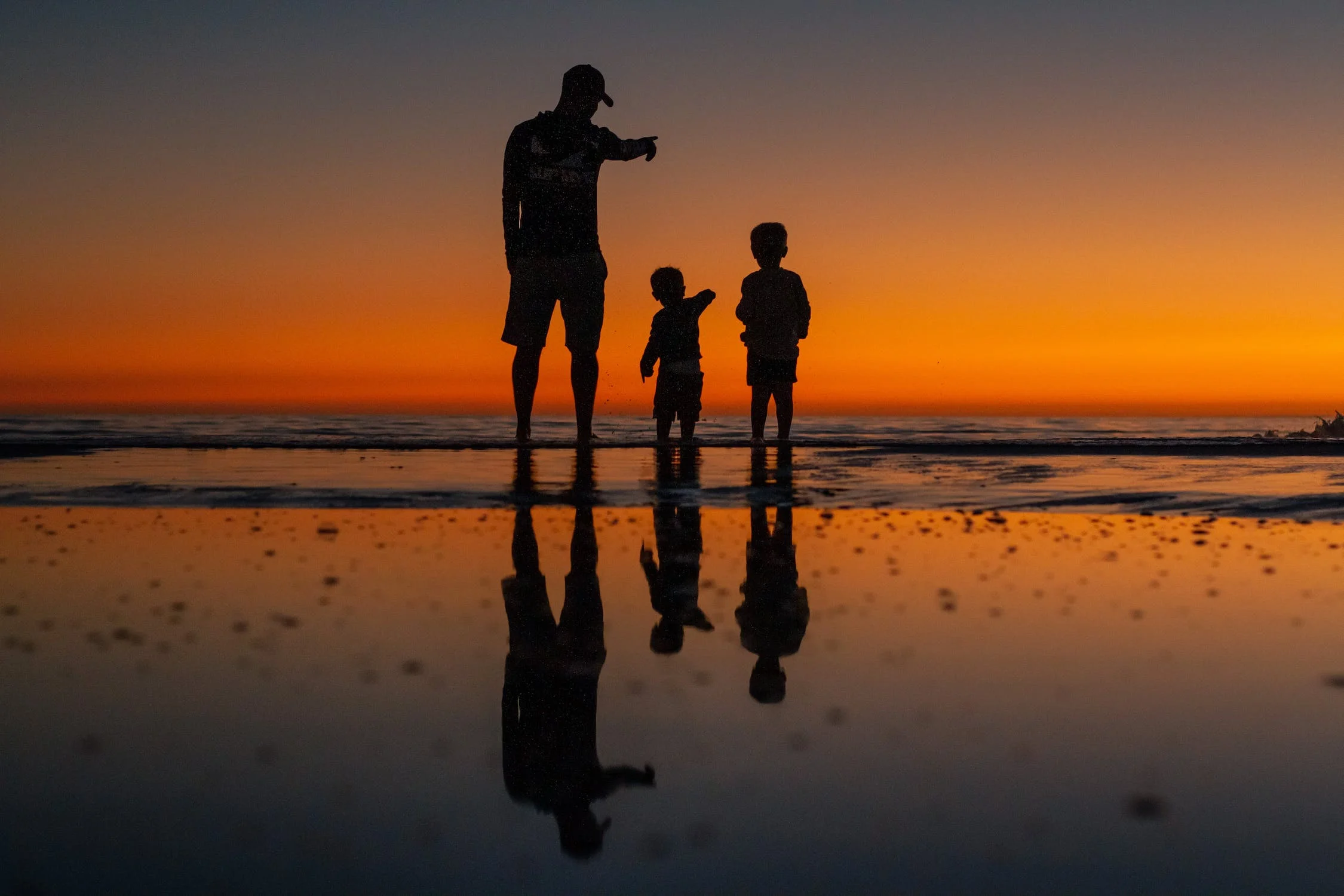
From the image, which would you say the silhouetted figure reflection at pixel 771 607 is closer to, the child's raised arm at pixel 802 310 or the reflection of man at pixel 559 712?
the reflection of man at pixel 559 712

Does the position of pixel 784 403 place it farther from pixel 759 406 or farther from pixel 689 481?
pixel 689 481

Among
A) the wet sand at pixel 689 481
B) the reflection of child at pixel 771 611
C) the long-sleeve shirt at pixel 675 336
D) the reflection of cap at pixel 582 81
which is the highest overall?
the reflection of cap at pixel 582 81

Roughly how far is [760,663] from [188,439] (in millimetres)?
10803

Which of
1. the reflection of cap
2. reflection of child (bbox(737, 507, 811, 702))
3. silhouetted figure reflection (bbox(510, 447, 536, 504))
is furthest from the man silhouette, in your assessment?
reflection of child (bbox(737, 507, 811, 702))

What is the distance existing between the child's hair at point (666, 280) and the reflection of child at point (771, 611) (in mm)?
7760

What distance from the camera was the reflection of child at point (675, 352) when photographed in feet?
38.3

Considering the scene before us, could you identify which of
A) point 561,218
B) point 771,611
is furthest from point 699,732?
point 561,218

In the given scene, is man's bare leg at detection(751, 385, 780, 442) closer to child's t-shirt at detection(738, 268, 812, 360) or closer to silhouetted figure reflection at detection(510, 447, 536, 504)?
child's t-shirt at detection(738, 268, 812, 360)

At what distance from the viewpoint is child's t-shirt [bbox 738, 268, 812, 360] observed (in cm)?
1150

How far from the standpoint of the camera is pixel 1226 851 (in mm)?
1367

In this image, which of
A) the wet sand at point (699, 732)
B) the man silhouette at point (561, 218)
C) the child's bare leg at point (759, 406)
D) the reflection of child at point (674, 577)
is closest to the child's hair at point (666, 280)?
the child's bare leg at point (759, 406)

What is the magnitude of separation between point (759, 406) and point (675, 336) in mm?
1099

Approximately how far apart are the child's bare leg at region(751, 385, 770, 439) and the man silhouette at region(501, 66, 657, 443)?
264 cm

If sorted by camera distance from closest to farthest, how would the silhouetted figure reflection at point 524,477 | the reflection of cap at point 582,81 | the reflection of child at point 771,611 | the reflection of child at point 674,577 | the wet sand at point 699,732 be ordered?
the wet sand at point 699,732 → the reflection of child at point 771,611 → the reflection of child at point 674,577 → the silhouetted figure reflection at point 524,477 → the reflection of cap at point 582,81
